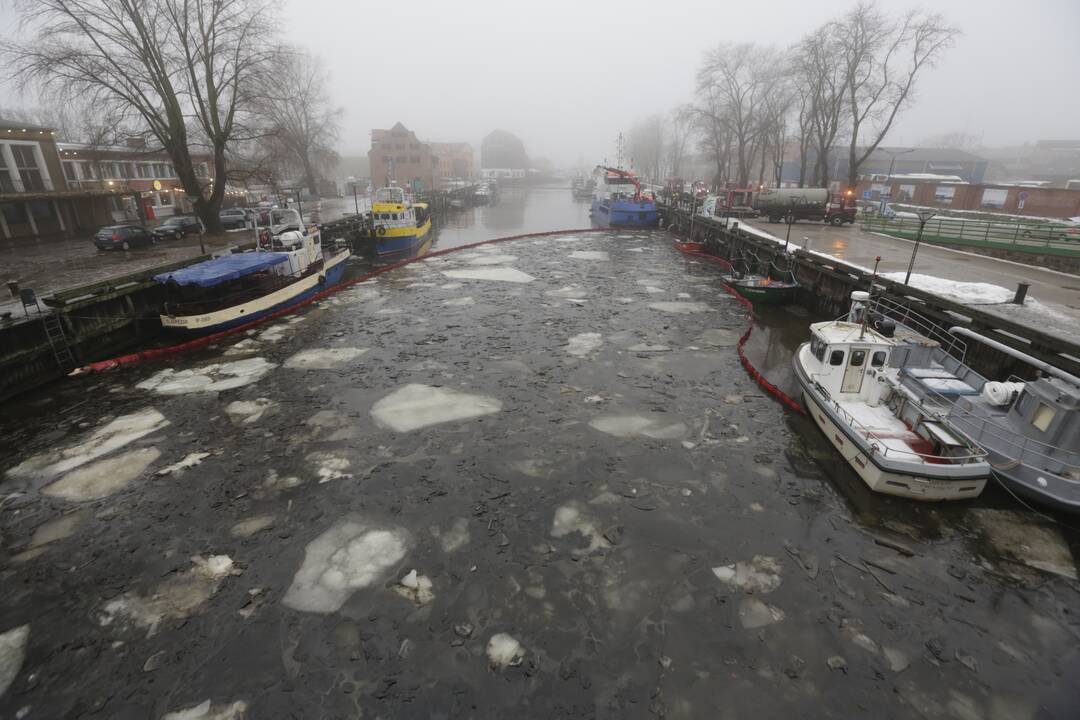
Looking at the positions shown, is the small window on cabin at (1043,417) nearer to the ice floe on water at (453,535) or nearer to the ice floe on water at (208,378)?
the ice floe on water at (453,535)

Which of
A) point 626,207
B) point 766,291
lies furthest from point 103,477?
point 626,207

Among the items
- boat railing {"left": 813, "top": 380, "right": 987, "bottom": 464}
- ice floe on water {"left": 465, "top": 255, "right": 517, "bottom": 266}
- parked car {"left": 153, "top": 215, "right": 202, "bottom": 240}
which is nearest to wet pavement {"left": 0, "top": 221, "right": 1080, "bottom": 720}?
boat railing {"left": 813, "top": 380, "right": 987, "bottom": 464}

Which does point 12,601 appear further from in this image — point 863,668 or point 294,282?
point 294,282

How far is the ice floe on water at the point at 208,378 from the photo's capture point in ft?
43.8

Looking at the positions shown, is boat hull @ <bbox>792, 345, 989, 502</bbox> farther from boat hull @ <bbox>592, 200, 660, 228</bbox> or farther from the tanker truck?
boat hull @ <bbox>592, 200, 660, 228</bbox>

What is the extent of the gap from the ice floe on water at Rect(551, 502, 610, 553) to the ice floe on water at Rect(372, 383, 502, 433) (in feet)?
13.5

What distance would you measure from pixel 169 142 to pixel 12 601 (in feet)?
94.1

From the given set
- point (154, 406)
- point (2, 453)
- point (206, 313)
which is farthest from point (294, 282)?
point (2, 453)

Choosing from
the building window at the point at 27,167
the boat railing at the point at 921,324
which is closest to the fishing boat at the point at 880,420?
the boat railing at the point at 921,324

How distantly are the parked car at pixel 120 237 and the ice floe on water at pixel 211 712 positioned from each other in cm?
2733

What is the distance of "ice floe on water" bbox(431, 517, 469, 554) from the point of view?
7.93 m

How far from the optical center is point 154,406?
1231 centimetres

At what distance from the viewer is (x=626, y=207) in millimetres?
46219

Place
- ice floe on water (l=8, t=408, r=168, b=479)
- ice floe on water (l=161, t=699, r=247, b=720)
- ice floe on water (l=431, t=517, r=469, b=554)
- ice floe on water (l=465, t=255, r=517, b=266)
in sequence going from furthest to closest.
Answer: ice floe on water (l=465, t=255, r=517, b=266) < ice floe on water (l=8, t=408, r=168, b=479) < ice floe on water (l=431, t=517, r=469, b=554) < ice floe on water (l=161, t=699, r=247, b=720)
